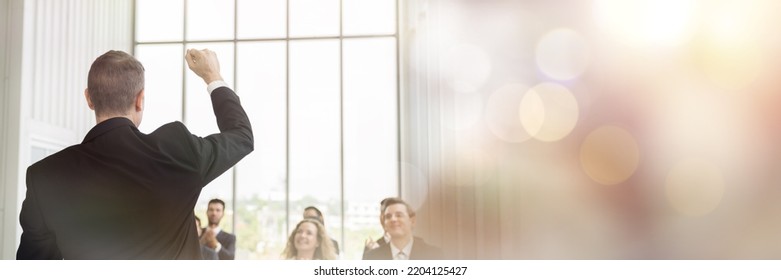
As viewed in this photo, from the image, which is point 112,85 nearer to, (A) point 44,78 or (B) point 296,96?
(A) point 44,78

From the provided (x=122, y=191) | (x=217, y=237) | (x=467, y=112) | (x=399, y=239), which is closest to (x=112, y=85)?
(x=122, y=191)

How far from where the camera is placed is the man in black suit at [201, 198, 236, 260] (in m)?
3.24

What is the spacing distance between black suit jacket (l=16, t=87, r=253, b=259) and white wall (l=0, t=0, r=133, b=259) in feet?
6.68

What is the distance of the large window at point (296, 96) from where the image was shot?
390cm

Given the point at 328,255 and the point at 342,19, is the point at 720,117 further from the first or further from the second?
the point at 342,19

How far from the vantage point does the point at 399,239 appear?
8.13ft

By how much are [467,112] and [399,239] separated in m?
1.30

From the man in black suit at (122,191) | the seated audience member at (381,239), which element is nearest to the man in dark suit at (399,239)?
the seated audience member at (381,239)

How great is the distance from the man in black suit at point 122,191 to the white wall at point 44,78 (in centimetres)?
203

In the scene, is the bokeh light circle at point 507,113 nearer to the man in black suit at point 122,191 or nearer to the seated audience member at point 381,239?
the seated audience member at point 381,239

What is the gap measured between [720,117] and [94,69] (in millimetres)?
2054

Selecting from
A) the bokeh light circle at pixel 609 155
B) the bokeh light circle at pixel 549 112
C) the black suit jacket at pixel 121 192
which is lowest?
the black suit jacket at pixel 121 192

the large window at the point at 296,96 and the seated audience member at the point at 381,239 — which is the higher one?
the large window at the point at 296,96

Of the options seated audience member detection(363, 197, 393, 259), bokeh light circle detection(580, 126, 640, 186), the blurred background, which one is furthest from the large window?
bokeh light circle detection(580, 126, 640, 186)
